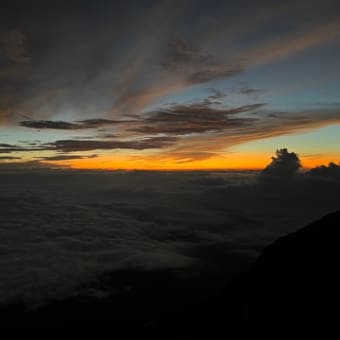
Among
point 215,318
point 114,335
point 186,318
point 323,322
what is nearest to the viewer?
point 323,322

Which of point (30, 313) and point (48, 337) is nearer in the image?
point (48, 337)

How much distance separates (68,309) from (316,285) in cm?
A: 18547

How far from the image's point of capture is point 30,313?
18762 centimetres

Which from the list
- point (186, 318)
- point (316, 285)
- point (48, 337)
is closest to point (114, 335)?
point (48, 337)

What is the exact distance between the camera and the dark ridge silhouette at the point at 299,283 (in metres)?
41.8

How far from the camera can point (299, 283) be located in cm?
5119

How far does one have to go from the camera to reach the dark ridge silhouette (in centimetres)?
4178

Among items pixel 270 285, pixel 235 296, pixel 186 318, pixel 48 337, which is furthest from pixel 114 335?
pixel 270 285

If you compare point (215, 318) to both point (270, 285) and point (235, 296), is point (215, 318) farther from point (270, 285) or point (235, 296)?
point (270, 285)

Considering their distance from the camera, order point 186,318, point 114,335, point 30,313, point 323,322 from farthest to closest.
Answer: point 30,313 < point 114,335 < point 186,318 < point 323,322

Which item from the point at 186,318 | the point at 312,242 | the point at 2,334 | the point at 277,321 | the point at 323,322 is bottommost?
the point at 2,334

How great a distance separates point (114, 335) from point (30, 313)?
5783 centimetres

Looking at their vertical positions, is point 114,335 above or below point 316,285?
below

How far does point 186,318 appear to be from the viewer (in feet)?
234
